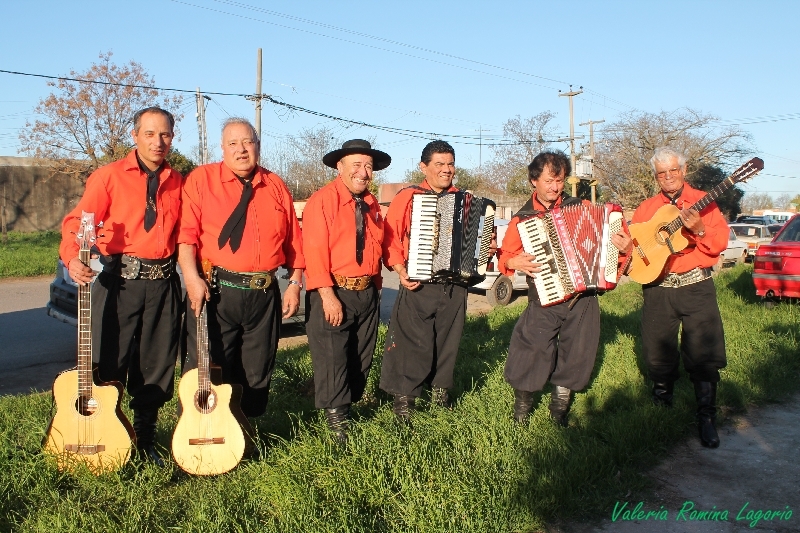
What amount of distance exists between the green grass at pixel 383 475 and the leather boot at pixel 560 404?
0.08 m

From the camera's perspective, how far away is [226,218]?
169 inches

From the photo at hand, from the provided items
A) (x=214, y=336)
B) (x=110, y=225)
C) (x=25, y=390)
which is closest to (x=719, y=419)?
(x=214, y=336)

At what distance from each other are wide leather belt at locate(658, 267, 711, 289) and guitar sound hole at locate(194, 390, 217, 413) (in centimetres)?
346

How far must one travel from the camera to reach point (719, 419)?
5.67 m

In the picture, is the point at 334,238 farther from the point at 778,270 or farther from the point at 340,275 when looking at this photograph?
the point at 778,270

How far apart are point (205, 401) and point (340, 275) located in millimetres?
1174

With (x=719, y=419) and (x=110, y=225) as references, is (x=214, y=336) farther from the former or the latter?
(x=719, y=419)

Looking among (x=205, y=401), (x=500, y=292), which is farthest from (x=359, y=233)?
(x=500, y=292)

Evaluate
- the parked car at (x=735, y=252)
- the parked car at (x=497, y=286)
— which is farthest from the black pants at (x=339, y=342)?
the parked car at (x=735, y=252)

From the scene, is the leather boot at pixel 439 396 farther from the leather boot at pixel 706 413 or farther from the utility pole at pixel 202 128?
the utility pole at pixel 202 128

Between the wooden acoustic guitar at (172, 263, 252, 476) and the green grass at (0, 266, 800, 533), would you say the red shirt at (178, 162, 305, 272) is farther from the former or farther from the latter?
the green grass at (0, 266, 800, 533)

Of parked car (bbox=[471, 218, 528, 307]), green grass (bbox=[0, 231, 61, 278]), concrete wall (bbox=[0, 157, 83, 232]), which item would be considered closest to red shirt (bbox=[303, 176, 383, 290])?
parked car (bbox=[471, 218, 528, 307])

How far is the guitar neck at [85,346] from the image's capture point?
4051 millimetres

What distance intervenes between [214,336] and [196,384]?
1.05 feet
